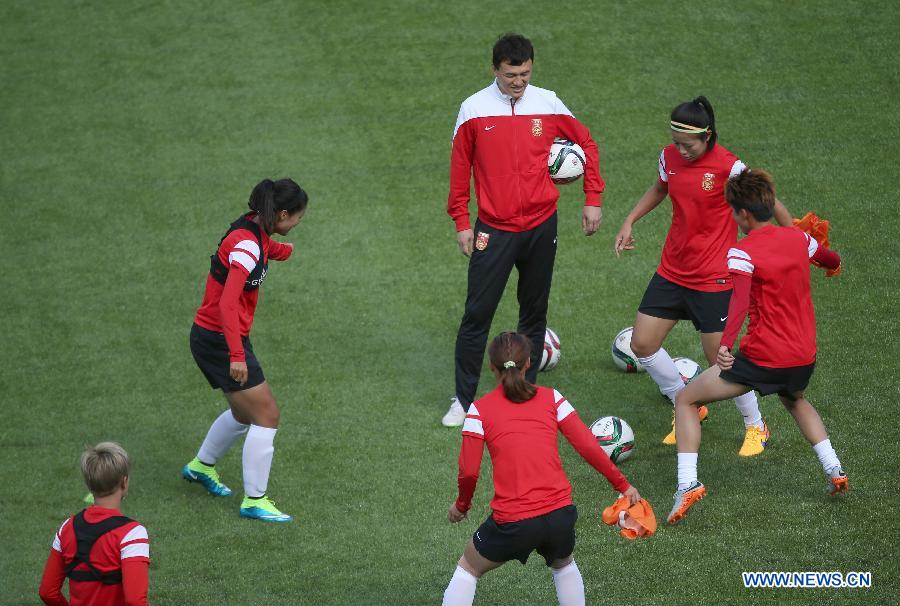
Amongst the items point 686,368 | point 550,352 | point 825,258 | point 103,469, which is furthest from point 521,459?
point 550,352

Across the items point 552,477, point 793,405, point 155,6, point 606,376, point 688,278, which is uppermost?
point 155,6

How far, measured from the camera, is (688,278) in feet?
24.6

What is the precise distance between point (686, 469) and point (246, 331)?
9.55 ft

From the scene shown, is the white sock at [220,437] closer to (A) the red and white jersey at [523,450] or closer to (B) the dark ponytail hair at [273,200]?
(B) the dark ponytail hair at [273,200]

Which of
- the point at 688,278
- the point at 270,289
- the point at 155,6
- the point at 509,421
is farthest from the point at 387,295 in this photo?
the point at 155,6

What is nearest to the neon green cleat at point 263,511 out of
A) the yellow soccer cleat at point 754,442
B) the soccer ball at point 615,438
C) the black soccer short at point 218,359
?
the black soccer short at point 218,359

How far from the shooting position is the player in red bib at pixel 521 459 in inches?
204

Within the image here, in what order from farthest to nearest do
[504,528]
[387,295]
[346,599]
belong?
[387,295] < [346,599] < [504,528]

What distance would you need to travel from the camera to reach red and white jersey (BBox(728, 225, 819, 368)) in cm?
627

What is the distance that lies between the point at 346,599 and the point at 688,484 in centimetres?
217

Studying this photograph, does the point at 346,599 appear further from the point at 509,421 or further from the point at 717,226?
the point at 717,226

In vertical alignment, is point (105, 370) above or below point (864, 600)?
above

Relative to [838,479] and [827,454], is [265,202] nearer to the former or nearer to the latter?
[827,454]

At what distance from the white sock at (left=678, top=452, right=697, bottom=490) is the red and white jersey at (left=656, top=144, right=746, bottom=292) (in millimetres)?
1241
